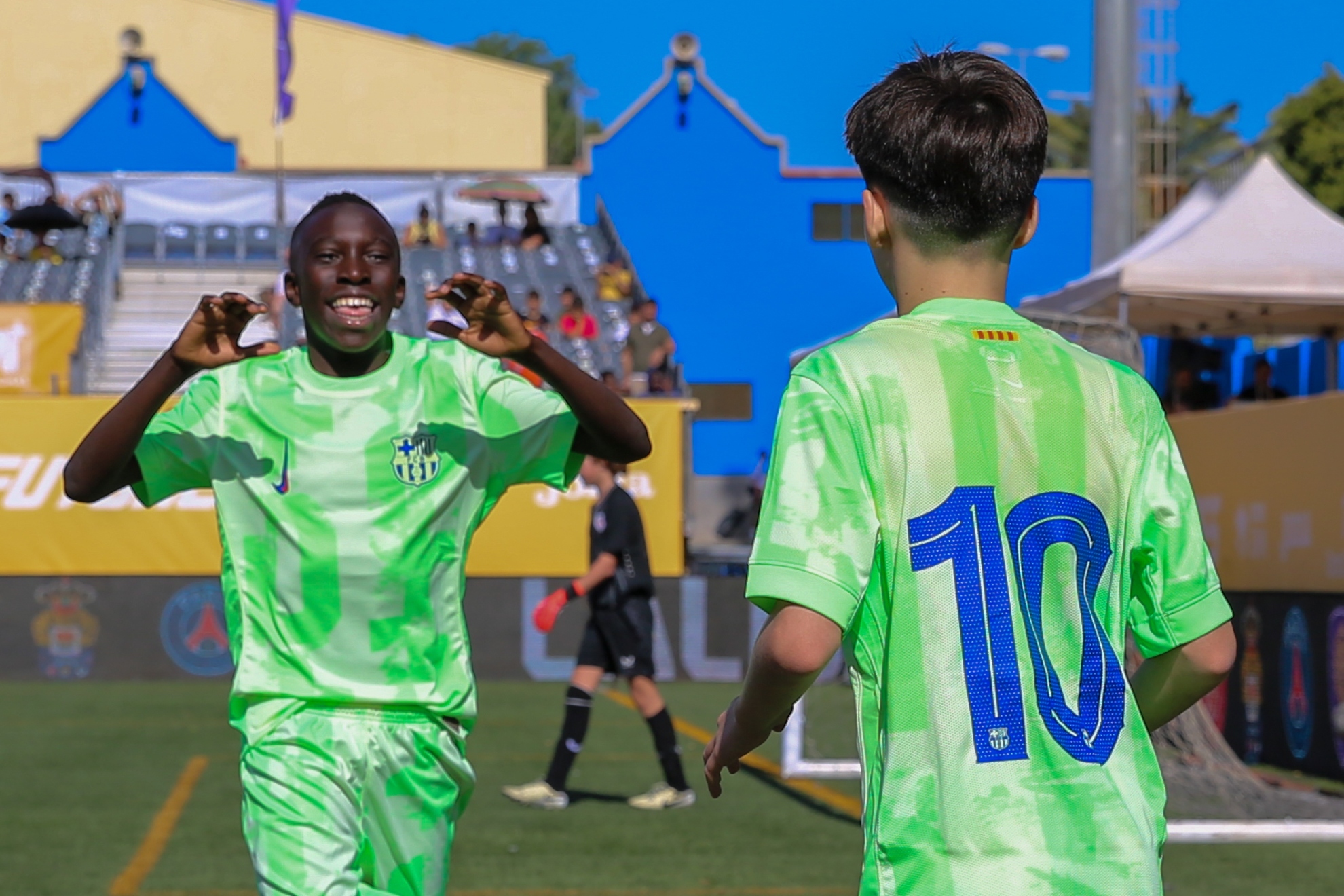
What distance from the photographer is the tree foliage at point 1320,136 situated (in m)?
44.3

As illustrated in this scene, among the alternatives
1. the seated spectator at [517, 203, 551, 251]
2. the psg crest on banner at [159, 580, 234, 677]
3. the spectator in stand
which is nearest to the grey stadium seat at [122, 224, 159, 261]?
the spectator in stand

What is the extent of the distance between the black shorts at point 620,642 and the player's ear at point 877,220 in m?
7.77

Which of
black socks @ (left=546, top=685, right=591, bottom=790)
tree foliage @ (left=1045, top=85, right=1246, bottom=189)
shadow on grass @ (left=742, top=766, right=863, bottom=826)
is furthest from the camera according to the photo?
tree foliage @ (left=1045, top=85, right=1246, bottom=189)

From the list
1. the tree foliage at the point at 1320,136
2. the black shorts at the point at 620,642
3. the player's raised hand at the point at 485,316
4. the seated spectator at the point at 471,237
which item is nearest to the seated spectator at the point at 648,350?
the seated spectator at the point at 471,237

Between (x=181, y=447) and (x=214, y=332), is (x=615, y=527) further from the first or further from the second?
(x=214, y=332)

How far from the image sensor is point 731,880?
7777 millimetres

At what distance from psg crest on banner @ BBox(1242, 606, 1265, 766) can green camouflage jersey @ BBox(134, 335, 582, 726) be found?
847cm

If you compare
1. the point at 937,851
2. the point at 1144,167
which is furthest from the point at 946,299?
the point at 1144,167

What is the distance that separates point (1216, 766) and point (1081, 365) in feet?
26.1

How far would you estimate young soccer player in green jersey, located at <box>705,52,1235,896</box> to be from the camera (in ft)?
7.75

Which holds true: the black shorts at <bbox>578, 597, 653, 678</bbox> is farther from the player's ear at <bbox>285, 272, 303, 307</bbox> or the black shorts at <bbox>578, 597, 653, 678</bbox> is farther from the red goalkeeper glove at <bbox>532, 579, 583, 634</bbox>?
the player's ear at <bbox>285, 272, 303, 307</bbox>

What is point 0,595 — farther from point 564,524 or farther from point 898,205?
point 898,205

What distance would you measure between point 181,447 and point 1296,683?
852 cm

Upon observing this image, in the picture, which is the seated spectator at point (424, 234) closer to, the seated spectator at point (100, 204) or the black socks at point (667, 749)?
the seated spectator at point (100, 204)
